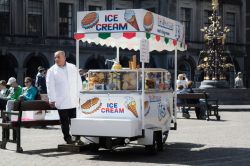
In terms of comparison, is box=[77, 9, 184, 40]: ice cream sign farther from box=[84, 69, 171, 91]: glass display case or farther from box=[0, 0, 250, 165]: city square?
box=[84, 69, 171, 91]: glass display case


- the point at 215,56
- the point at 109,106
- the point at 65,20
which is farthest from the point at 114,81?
the point at 65,20

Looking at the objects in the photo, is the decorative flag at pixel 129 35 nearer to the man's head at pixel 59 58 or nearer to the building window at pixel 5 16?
the man's head at pixel 59 58

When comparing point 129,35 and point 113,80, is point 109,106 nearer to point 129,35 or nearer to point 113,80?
point 113,80

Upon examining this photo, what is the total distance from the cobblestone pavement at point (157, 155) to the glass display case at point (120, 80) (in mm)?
1340

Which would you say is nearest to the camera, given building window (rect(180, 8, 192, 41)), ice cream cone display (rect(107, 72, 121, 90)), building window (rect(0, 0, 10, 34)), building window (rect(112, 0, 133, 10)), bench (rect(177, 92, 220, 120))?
ice cream cone display (rect(107, 72, 121, 90))

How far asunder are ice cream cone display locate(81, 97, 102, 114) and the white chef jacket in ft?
0.85

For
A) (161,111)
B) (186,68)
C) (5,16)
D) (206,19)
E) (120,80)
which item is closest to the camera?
(120,80)

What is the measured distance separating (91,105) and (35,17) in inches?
1310

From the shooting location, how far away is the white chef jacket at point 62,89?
12.1 metres

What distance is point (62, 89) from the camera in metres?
12.2

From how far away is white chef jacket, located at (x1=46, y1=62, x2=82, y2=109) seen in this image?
1215cm

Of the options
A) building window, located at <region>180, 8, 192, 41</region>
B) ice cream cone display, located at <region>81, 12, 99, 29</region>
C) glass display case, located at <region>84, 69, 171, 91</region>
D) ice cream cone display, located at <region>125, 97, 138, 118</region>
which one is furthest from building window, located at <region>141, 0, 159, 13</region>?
ice cream cone display, located at <region>125, 97, 138, 118</region>

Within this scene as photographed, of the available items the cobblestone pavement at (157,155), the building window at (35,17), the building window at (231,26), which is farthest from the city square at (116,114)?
the building window at (231,26)

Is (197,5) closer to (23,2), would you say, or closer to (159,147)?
(23,2)
